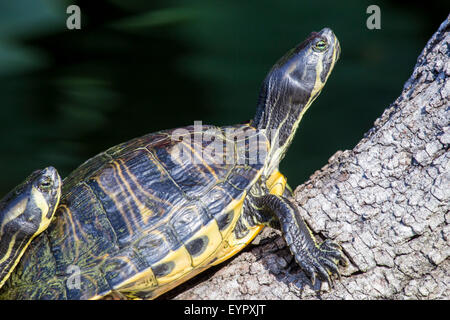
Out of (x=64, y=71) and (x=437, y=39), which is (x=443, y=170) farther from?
(x=64, y=71)

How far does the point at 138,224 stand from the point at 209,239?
0.31m

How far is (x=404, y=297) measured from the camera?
1.59m

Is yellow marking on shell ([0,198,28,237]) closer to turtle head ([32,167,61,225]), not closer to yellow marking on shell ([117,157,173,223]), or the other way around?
turtle head ([32,167,61,225])

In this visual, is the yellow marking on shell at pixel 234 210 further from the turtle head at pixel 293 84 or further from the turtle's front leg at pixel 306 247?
the turtle head at pixel 293 84

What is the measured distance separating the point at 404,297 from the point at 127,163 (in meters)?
1.30

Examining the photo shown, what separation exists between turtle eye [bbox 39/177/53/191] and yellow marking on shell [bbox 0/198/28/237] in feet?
0.28

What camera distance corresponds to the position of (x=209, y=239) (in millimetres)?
1792

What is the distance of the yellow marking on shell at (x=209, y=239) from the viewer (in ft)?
5.79

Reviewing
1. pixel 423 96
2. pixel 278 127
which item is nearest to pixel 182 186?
pixel 278 127

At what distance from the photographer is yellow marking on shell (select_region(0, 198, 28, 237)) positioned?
1724 mm

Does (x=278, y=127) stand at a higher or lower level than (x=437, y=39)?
lower

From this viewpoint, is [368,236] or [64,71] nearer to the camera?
[368,236]
